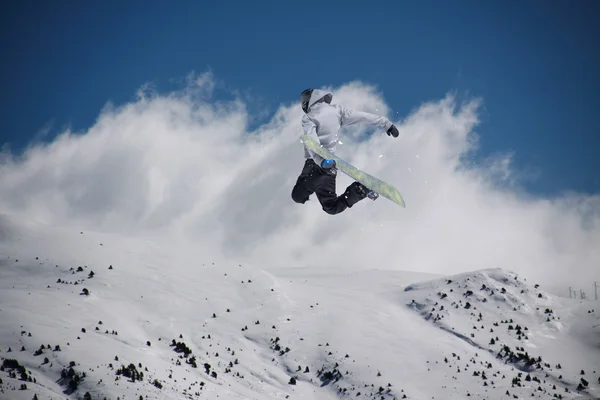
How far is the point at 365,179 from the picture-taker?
37.1 feet

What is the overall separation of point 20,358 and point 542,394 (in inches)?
1722

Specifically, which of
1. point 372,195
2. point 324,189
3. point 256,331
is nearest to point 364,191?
point 372,195

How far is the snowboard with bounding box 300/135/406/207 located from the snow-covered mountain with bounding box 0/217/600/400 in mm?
24487

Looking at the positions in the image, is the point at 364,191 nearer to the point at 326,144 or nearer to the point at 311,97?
the point at 326,144

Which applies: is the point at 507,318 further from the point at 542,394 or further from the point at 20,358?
the point at 20,358

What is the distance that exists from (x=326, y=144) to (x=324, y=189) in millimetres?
940

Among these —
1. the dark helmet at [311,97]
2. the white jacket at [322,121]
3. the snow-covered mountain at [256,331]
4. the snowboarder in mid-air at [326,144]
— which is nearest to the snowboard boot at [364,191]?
the snowboarder in mid-air at [326,144]

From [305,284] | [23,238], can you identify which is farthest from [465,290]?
[23,238]

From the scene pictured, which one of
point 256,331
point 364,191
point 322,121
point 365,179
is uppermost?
point 256,331

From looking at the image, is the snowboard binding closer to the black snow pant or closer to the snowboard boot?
the snowboard boot

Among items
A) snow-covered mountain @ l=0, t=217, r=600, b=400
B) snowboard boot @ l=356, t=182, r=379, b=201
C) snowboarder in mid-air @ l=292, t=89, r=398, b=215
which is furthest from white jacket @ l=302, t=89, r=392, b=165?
snow-covered mountain @ l=0, t=217, r=600, b=400

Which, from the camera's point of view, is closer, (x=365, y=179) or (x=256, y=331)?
(x=365, y=179)

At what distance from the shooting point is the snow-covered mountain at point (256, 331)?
39.2m

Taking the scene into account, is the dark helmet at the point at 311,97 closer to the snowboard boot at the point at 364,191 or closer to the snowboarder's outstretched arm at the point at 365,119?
the snowboarder's outstretched arm at the point at 365,119
